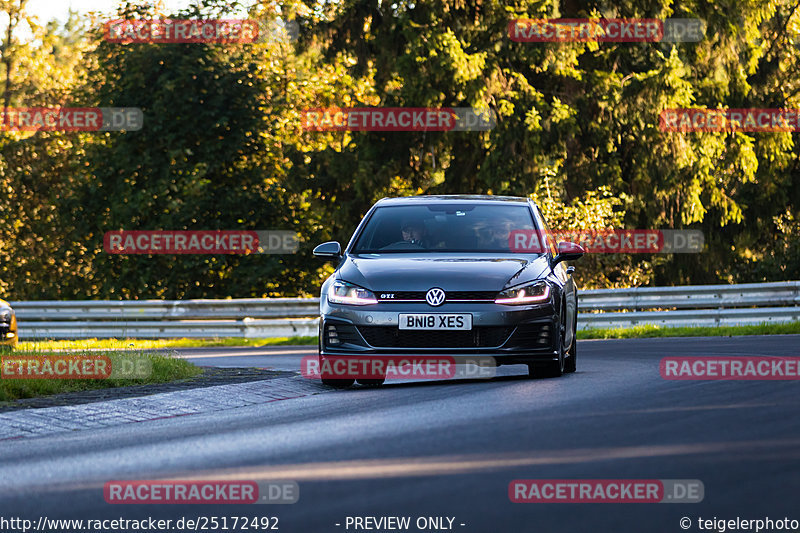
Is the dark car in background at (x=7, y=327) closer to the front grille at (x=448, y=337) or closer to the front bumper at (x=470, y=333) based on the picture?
the front bumper at (x=470, y=333)

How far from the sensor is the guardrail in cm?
2334

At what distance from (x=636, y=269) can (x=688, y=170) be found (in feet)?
9.25

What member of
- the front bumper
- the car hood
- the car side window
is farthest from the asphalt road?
the car side window

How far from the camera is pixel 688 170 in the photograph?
3038 cm

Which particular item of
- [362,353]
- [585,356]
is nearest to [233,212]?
[585,356]

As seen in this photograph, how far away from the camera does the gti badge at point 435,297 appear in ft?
34.1

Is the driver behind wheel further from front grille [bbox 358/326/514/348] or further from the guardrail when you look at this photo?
the guardrail

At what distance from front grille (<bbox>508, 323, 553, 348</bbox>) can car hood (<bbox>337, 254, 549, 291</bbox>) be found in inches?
15.2

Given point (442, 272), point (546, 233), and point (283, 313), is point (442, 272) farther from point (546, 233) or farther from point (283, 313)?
point (283, 313)

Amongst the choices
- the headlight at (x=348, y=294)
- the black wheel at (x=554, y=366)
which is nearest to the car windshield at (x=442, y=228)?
the headlight at (x=348, y=294)

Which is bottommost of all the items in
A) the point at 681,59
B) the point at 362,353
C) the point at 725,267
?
the point at 725,267

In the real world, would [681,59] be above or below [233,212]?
above

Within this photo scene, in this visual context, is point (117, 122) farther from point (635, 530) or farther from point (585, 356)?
point (635, 530)

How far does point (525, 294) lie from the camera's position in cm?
1053
